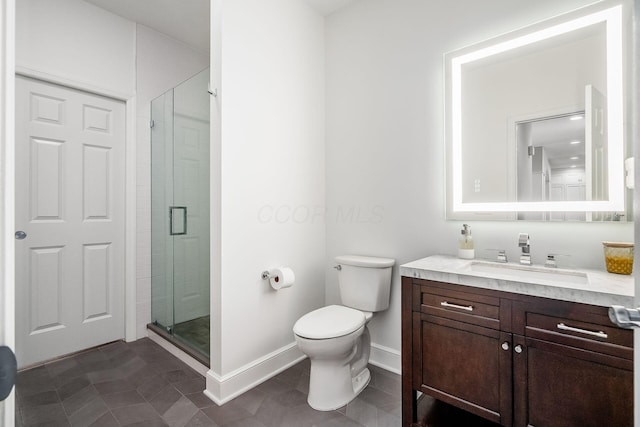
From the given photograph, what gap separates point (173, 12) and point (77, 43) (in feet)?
2.51

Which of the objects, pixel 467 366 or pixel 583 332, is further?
pixel 467 366

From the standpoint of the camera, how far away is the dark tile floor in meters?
1.58

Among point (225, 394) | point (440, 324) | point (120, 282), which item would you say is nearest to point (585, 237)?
point (440, 324)

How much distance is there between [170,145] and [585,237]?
113 inches

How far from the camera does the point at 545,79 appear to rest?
161 centimetres

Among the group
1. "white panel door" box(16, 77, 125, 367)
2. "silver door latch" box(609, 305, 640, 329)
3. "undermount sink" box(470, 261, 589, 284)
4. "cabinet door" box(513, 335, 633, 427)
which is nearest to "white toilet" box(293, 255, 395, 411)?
"undermount sink" box(470, 261, 589, 284)

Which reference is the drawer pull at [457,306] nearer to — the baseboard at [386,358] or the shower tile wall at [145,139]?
the baseboard at [386,358]

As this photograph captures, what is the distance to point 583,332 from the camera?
1.10 m

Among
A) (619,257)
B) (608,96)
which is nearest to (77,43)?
(608,96)

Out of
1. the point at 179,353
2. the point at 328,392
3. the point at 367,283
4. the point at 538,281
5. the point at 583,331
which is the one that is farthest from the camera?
the point at 179,353

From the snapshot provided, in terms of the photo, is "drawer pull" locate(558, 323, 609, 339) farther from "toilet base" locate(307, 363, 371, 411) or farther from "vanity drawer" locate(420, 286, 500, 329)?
"toilet base" locate(307, 363, 371, 411)

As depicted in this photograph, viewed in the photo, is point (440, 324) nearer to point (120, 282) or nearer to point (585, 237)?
point (585, 237)

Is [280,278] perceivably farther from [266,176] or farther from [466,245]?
[466,245]

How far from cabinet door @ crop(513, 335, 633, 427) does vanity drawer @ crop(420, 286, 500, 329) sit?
12 centimetres
